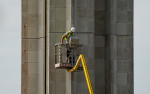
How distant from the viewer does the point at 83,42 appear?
6875cm

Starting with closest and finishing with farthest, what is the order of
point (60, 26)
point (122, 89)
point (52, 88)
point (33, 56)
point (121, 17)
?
point (52, 88) < point (60, 26) < point (122, 89) < point (121, 17) < point (33, 56)

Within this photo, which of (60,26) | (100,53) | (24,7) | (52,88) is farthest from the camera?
(24,7)

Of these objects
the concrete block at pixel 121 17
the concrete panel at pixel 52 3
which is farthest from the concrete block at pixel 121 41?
the concrete panel at pixel 52 3

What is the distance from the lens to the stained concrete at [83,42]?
225 ft

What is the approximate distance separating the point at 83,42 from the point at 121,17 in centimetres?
470

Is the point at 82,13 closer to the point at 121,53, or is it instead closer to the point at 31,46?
the point at 121,53

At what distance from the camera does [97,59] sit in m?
71.1

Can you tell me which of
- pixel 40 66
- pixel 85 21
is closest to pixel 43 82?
pixel 40 66

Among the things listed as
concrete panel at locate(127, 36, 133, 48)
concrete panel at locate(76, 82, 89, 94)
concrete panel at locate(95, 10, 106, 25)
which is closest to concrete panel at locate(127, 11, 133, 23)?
concrete panel at locate(127, 36, 133, 48)

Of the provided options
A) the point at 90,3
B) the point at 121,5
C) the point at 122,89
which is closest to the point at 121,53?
the point at 122,89

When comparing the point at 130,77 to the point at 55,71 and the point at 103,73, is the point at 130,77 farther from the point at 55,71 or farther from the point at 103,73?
the point at 55,71

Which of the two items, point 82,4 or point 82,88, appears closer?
point 82,88

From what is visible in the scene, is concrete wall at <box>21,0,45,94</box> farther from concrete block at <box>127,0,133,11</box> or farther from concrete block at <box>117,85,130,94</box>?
concrete block at <box>127,0,133,11</box>

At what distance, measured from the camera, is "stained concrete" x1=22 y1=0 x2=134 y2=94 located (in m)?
68.7
